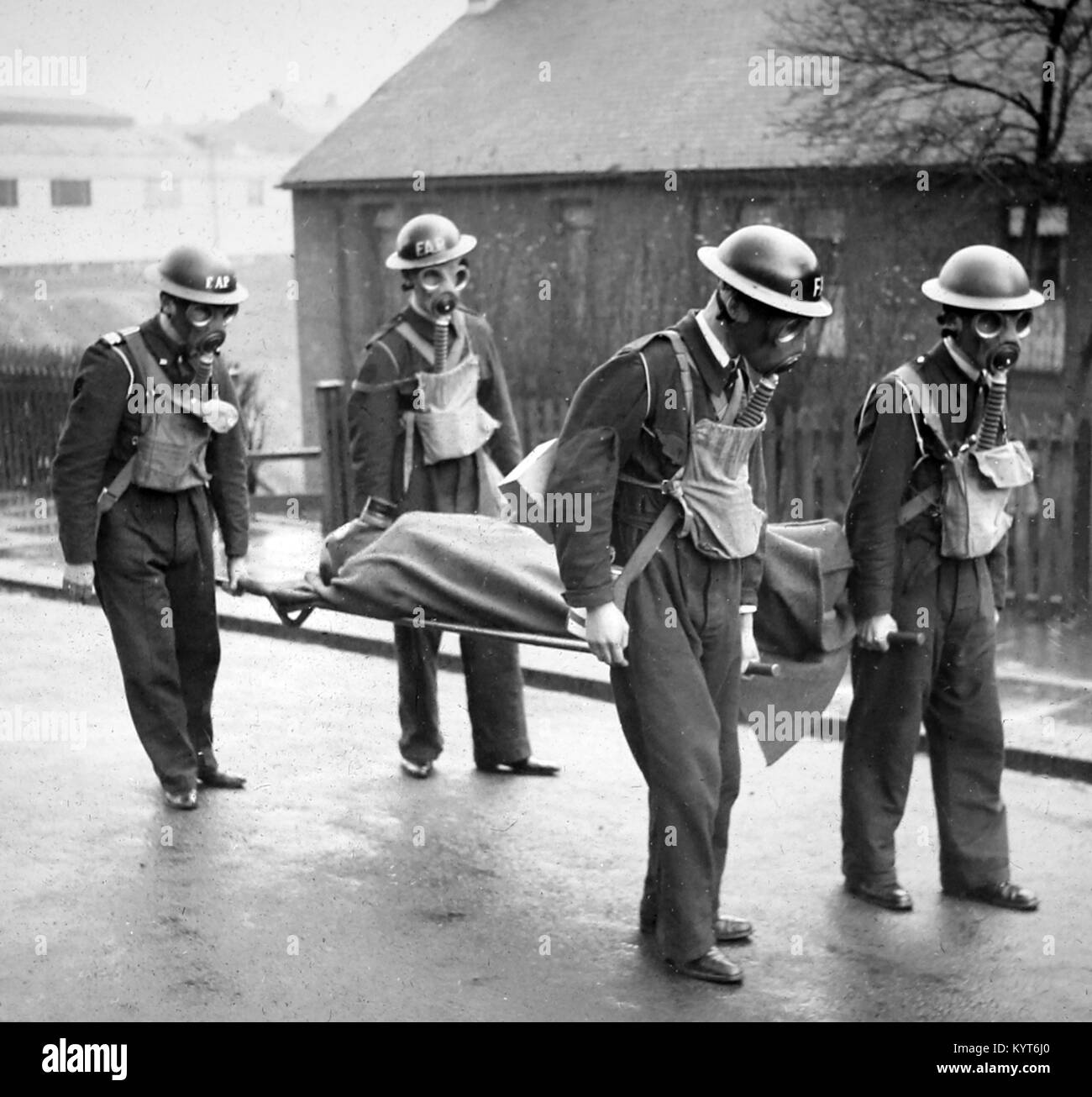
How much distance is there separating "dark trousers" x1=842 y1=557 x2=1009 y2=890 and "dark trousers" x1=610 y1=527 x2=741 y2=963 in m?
0.79

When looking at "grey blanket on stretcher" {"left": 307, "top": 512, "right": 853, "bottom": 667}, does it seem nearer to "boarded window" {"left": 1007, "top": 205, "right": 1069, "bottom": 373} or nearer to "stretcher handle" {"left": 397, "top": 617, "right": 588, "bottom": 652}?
"stretcher handle" {"left": 397, "top": 617, "right": 588, "bottom": 652}

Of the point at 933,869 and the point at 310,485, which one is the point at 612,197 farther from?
the point at 933,869

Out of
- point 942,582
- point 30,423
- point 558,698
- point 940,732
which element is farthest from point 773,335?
point 30,423

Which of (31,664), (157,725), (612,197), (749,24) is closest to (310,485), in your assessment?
(612,197)

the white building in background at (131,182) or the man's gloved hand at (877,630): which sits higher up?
the white building in background at (131,182)

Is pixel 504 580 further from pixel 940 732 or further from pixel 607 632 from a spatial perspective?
pixel 940 732

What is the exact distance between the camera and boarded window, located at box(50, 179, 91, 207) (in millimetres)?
40375

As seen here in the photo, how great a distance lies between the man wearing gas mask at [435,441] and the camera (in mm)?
7801

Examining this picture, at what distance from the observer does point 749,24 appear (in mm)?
26719

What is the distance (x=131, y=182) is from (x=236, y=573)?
3866cm

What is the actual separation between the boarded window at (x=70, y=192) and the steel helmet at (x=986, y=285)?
37188mm

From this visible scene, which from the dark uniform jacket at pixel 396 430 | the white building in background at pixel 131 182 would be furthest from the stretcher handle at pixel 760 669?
the white building in background at pixel 131 182

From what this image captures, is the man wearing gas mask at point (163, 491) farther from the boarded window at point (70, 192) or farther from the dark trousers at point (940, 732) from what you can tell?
the boarded window at point (70, 192)
